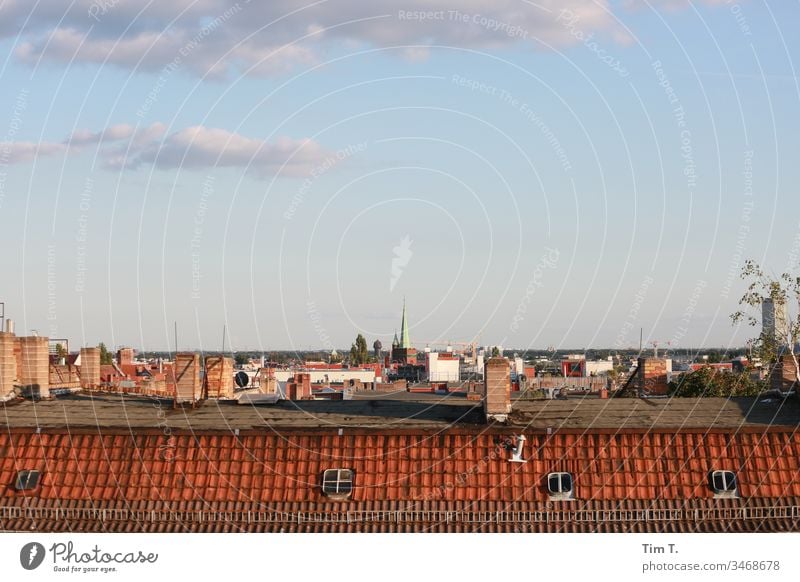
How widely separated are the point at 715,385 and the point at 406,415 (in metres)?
57.6

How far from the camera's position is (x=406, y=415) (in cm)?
4075

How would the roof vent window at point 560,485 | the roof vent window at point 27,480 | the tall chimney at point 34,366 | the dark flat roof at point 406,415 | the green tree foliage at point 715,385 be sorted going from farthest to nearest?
the green tree foliage at point 715,385, the tall chimney at point 34,366, the dark flat roof at point 406,415, the roof vent window at point 27,480, the roof vent window at point 560,485

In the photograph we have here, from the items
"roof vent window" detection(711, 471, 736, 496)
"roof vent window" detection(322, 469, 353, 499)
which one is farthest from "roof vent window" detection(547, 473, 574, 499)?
"roof vent window" detection(322, 469, 353, 499)

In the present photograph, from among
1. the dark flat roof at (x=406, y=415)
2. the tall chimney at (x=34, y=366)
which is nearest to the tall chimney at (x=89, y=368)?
the tall chimney at (x=34, y=366)

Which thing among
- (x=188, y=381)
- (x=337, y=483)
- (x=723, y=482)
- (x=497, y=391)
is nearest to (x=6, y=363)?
(x=188, y=381)

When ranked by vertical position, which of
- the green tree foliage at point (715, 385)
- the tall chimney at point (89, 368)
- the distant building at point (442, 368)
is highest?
the distant building at point (442, 368)

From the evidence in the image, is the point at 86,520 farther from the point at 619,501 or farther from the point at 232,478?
the point at 619,501

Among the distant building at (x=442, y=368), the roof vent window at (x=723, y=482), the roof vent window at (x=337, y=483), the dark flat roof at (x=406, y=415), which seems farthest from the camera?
the distant building at (x=442, y=368)

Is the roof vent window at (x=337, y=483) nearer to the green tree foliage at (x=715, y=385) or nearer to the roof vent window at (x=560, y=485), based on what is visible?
the roof vent window at (x=560, y=485)

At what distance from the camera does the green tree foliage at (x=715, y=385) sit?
92.6 meters

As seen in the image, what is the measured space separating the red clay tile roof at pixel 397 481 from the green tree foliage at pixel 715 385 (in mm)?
55214

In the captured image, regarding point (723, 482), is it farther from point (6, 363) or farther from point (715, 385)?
point (715, 385)
